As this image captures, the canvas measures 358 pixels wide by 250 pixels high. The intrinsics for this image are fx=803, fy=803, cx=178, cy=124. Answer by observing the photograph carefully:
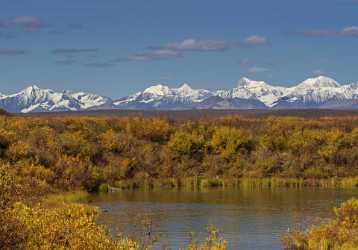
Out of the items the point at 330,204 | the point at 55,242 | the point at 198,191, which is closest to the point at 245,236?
the point at 330,204

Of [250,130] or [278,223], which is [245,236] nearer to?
[278,223]

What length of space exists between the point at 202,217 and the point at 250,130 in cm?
4338

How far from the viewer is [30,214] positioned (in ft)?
67.8

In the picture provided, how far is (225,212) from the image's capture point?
149 feet

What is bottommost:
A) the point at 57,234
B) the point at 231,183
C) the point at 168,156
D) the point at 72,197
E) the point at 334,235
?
the point at 231,183

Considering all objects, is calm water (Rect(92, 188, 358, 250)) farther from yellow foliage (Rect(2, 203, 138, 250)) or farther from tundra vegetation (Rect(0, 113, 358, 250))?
yellow foliage (Rect(2, 203, 138, 250))

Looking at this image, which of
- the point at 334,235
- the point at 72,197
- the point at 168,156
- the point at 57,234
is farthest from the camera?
the point at 168,156

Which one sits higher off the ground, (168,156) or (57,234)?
(57,234)

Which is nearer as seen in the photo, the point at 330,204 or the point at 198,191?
the point at 330,204

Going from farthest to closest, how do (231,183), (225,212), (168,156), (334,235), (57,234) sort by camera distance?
(168,156) < (231,183) < (225,212) < (334,235) < (57,234)

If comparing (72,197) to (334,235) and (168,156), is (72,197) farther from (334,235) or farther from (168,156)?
(334,235)

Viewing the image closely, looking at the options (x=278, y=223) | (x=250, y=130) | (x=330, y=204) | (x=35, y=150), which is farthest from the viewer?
(x=250, y=130)

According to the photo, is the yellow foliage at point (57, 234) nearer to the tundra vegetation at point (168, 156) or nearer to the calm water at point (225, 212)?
the calm water at point (225, 212)

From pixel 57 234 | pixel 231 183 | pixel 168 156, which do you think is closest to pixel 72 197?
pixel 231 183
